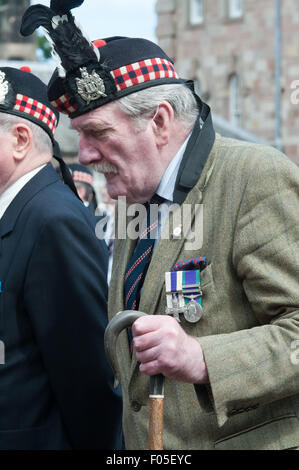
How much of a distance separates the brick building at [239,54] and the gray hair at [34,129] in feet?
82.2

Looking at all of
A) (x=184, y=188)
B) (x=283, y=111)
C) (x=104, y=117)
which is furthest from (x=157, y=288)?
(x=283, y=111)

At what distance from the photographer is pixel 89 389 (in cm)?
327

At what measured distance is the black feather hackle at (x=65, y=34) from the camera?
9.46 feet

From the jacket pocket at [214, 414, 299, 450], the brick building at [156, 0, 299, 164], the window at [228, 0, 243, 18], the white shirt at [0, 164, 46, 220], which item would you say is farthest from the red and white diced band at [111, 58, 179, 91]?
the window at [228, 0, 243, 18]

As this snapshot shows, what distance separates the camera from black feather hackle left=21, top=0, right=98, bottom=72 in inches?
113

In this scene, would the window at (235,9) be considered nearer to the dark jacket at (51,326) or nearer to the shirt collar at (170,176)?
the dark jacket at (51,326)

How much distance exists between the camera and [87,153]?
282cm

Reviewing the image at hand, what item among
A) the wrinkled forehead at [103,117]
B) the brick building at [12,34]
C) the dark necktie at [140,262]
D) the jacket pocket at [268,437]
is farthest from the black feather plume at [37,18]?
the brick building at [12,34]

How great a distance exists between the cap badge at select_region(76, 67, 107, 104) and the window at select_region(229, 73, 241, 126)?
2791 cm

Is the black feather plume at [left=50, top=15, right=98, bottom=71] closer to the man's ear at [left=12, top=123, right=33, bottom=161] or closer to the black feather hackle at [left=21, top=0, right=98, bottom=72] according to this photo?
the black feather hackle at [left=21, top=0, right=98, bottom=72]

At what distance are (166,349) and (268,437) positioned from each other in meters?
0.44

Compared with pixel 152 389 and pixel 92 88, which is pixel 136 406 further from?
pixel 92 88

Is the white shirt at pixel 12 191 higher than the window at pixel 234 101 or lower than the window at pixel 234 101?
higher

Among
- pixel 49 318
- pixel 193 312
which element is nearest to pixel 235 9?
pixel 49 318
